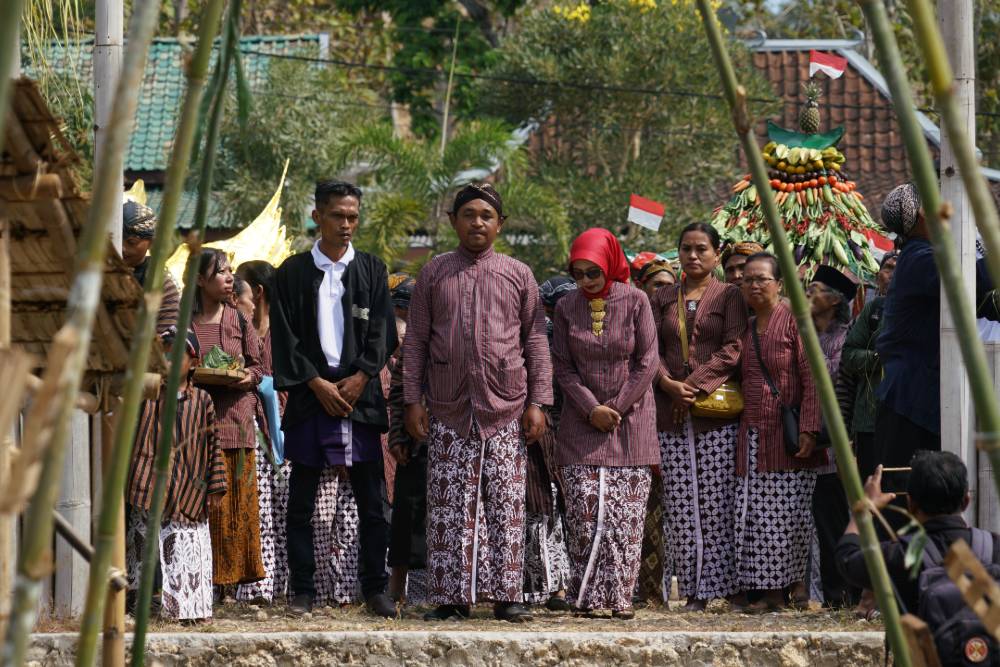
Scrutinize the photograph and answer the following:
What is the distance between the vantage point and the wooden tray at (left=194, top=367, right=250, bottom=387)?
7496 mm

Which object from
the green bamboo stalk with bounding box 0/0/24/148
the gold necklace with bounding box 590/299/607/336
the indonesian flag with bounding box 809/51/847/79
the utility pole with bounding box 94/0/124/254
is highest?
the indonesian flag with bounding box 809/51/847/79

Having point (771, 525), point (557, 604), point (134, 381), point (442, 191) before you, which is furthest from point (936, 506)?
point (442, 191)

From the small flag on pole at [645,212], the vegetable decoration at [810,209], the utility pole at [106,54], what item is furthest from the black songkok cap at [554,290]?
the utility pole at [106,54]

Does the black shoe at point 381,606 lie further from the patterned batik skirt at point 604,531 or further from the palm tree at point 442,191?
the palm tree at point 442,191

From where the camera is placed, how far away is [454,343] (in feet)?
23.7

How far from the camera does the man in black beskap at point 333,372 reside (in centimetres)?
734

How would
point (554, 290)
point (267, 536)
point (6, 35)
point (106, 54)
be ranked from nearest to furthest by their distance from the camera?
1. point (6, 35)
2. point (106, 54)
3. point (267, 536)
4. point (554, 290)

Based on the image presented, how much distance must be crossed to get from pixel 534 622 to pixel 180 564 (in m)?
1.56

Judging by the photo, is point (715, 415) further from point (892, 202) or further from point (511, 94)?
point (511, 94)

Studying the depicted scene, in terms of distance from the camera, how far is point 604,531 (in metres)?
7.35

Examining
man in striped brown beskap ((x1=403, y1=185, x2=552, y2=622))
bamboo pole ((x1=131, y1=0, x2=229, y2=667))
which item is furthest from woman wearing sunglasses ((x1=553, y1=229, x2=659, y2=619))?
bamboo pole ((x1=131, y1=0, x2=229, y2=667))

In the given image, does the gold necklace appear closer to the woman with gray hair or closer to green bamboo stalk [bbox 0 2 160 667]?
the woman with gray hair

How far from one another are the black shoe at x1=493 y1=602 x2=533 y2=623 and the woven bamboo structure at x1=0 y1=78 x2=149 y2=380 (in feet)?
10.3

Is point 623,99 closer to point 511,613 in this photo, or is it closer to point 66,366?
point 511,613
